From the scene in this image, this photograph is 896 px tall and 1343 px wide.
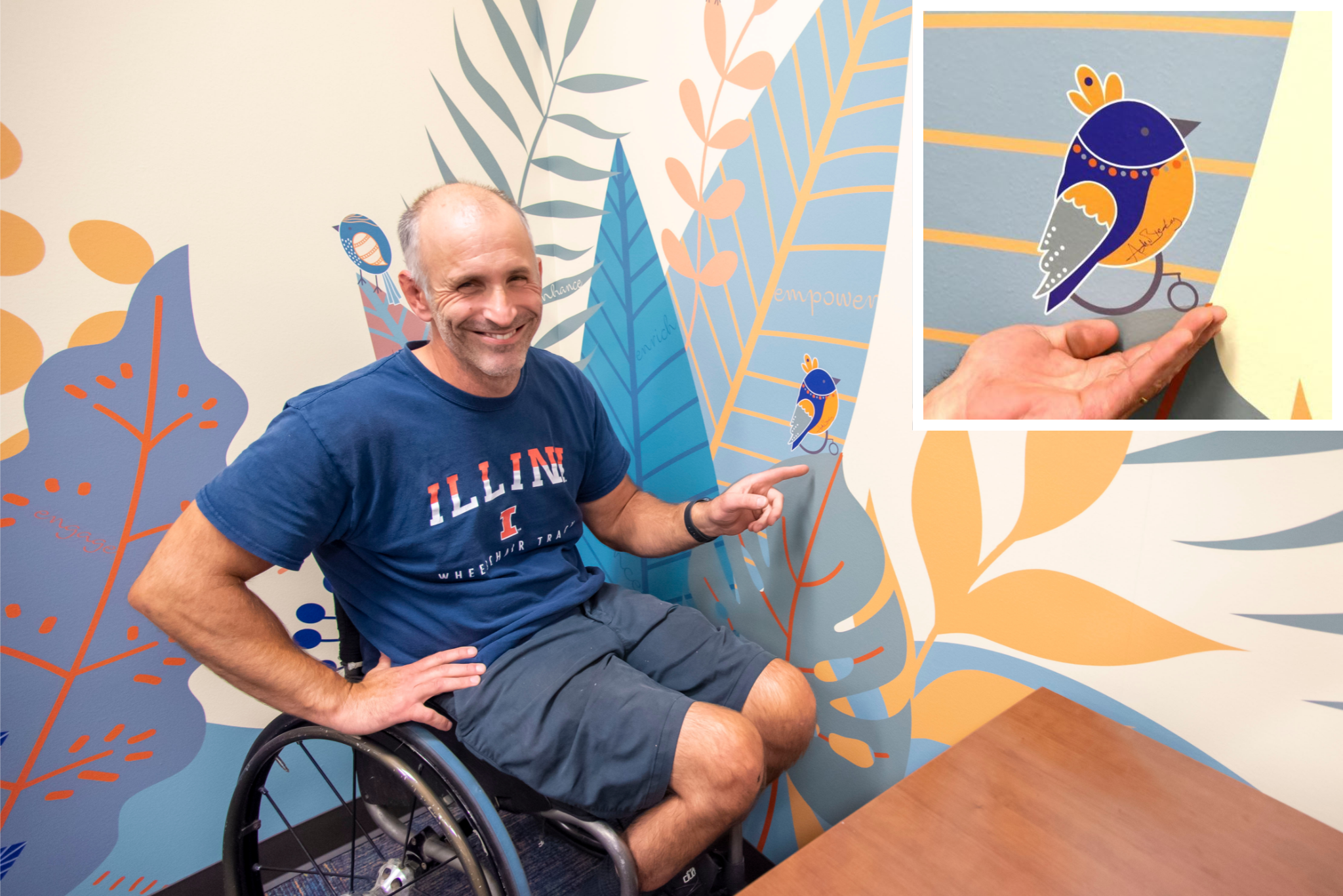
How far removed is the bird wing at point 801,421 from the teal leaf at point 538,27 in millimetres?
1083

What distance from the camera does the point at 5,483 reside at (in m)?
1.20

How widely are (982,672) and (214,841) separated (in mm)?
1607

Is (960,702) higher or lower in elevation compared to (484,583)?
lower

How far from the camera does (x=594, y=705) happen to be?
3.51 feet

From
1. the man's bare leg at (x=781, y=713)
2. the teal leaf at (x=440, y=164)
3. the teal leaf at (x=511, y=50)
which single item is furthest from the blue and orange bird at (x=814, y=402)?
the teal leaf at (x=511, y=50)

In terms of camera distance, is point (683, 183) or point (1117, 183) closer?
point (1117, 183)

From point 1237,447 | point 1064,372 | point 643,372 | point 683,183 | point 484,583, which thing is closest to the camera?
point 1064,372

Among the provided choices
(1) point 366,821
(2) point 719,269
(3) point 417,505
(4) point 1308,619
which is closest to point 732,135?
(2) point 719,269

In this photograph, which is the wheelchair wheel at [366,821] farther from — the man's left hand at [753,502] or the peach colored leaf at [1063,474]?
the peach colored leaf at [1063,474]

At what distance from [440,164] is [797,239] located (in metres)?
0.90

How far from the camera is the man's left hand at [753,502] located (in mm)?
1277

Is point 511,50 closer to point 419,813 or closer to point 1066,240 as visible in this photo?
point 1066,240

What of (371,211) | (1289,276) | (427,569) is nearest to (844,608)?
(427,569)

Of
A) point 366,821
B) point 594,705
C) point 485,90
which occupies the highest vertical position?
point 485,90
